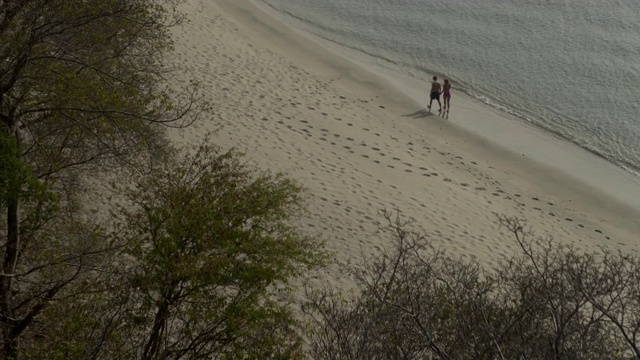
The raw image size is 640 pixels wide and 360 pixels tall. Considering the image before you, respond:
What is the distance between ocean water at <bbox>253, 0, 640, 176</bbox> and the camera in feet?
94.2

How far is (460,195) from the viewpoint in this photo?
822 inches

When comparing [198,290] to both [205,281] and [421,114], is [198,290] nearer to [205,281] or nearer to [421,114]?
[205,281]

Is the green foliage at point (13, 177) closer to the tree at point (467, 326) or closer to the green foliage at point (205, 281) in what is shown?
the green foliage at point (205, 281)

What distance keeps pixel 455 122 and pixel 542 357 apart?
17838 mm

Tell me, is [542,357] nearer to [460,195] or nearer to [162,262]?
[162,262]

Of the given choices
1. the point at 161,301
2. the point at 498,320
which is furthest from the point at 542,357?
the point at 161,301

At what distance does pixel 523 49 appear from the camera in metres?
34.2

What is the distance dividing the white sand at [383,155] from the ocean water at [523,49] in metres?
1.85

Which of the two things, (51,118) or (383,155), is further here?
(383,155)

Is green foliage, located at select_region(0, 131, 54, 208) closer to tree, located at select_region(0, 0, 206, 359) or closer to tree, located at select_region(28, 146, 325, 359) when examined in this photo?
tree, located at select_region(0, 0, 206, 359)

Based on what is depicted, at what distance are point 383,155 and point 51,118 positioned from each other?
12327 mm

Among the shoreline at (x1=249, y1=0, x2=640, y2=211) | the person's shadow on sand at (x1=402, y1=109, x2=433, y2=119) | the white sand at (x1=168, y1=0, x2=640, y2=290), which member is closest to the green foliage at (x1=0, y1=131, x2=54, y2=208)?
the white sand at (x1=168, y1=0, x2=640, y2=290)

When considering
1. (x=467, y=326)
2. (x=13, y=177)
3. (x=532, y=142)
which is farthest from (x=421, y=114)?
(x=13, y=177)

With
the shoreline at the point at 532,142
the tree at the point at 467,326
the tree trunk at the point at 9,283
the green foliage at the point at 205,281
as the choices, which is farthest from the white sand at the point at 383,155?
the tree trunk at the point at 9,283
